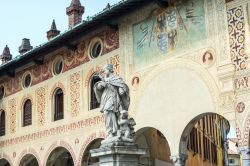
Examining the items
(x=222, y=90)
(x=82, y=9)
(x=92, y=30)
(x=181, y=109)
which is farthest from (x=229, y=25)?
(x=82, y=9)

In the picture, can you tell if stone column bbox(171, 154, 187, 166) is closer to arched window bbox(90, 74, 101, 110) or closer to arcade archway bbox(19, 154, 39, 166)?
arched window bbox(90, 74, 101, 110)

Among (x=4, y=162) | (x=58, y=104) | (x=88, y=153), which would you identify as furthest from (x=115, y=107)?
(x=4, y=162)

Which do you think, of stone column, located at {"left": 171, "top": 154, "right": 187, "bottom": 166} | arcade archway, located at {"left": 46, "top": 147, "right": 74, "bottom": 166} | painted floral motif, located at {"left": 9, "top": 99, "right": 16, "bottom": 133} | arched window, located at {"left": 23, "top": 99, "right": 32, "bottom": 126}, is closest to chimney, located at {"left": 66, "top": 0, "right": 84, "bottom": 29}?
painted floral motif, located at {"left": 9, "top": 99, "right": 16, "bottom": 133}

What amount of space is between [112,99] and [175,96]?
20.0 ft

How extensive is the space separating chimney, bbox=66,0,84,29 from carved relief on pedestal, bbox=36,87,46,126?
6.21m

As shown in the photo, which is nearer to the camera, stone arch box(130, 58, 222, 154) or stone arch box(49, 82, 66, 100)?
stone arch box(130, 58, 222, 154)

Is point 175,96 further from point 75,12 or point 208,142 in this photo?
point 208,142

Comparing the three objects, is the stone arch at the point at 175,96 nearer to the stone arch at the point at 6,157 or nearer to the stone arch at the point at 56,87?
the stone arch at the point at 56,87

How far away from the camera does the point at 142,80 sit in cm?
1831

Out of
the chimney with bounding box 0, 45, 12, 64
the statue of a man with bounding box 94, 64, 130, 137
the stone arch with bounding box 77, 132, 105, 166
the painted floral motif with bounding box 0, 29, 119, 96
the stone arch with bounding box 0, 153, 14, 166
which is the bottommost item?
the stone arch with bounding box 0, 153, 14, 166

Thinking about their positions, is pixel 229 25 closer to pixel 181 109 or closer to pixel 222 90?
pixel 222 90

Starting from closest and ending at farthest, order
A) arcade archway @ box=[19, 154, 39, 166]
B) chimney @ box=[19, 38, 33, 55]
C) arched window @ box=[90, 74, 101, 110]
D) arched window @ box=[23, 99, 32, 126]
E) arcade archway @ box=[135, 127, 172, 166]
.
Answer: arched window @ box=[90, 74, 101, 110]
arcade archway @ box=[135, 127, 172, 166]
arcade archway @ box=[19, 154, 39, 166]
arched window @ box=[23, 99, 32, 126]
chimney @ box=[19, 38, 33, 55]

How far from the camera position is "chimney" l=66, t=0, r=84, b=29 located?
94.8 feet

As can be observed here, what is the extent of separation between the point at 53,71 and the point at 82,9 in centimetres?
713
